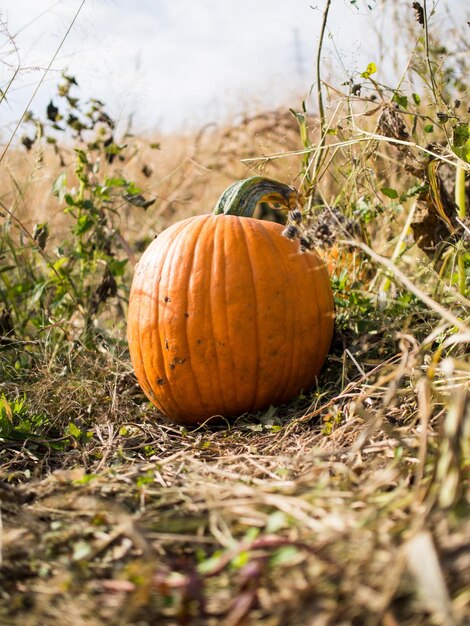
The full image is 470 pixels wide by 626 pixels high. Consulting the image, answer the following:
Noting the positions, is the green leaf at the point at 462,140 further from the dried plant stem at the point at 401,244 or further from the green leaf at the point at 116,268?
the green leaf at the point at 116,268

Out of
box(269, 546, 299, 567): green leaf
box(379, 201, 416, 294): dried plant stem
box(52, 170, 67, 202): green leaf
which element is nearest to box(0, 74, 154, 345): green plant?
box(52, 170, 67, 202): green leaf

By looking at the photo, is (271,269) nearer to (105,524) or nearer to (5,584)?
(105,524)

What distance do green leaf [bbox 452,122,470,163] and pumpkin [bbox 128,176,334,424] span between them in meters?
0.56

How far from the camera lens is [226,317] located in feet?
6.46

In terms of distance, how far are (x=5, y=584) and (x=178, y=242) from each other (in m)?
1.24

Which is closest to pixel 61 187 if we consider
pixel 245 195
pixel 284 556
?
pixel 245 195

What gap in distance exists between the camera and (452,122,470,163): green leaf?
195 cm

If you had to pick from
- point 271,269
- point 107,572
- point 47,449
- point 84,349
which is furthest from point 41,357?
point 107,572

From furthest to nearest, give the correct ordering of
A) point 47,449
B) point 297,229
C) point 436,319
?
point 436,319 < point 47,449 < point 297,229

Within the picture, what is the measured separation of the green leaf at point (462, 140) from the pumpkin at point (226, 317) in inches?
22.1

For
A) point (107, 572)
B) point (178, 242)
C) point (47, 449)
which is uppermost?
point (178, 242)

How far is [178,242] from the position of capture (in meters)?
2.05

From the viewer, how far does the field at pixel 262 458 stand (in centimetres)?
85

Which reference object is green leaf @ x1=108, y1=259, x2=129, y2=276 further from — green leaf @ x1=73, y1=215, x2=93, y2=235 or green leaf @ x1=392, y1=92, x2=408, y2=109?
green leaf @ x1=392, y1=92, x2=408, y2=109
